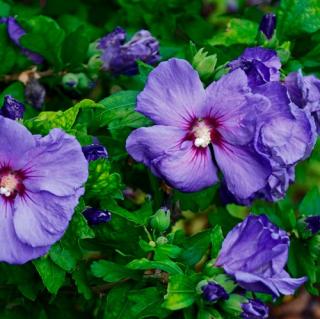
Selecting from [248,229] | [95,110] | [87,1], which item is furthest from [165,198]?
[87,1]

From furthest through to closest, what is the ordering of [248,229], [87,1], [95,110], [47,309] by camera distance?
[87,1] < [47,309] < [95,110] < [248,229]

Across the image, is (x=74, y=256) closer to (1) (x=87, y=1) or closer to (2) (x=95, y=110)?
(2) (x=95, y=110)

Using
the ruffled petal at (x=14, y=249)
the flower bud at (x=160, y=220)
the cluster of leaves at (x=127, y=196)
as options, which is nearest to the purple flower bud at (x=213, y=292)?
the cluster of leaves at (x=127, y=196)

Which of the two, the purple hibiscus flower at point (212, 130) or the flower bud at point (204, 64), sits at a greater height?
the flower bud at point (204, 64)

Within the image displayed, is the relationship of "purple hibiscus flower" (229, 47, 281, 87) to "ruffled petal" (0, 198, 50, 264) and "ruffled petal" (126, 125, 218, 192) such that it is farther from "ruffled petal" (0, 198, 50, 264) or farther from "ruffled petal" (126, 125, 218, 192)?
"ruffled petal" (0, 198, 50, 264)

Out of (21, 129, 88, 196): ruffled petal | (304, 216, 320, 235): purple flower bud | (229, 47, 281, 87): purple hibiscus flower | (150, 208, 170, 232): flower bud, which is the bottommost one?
(304, 216, 320, 235): purple flower bud

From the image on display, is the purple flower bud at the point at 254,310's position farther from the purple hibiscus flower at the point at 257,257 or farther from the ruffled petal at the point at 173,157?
the ruffled petal at the point at 173,157

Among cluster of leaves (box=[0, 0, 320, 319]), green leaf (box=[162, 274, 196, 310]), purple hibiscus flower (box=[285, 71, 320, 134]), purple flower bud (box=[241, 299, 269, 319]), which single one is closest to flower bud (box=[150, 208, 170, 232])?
cluster of leaves (box=[0, 0, 320, 319])
